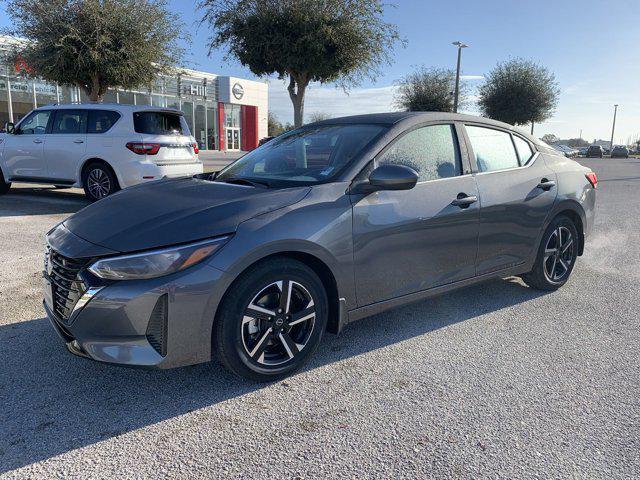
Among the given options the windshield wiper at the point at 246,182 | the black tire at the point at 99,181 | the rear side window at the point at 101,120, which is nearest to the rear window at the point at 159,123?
the rear side window at the point at 101,120

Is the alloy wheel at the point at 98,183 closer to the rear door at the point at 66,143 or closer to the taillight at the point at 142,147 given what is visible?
the rear door at the point at 66,143

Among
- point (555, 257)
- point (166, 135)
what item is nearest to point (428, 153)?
point (555, 257)

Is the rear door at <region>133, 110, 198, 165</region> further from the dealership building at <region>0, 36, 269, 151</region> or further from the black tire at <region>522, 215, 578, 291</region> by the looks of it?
the dealership building at <region>0, 36, 269, 151</region>

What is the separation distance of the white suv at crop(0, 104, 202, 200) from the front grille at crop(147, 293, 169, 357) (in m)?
6.92

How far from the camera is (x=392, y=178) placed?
3.15 meters

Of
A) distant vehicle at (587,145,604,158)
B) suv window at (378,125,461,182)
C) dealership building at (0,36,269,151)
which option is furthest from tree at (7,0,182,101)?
distant vehicle at (587,145,604,158)

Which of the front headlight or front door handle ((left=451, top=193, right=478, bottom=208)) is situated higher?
front door handle ((left=451, top=193, right=478, bottom=208))

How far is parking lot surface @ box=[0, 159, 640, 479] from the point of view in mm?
2301

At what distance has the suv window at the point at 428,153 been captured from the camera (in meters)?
3.56

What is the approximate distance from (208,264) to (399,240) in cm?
134

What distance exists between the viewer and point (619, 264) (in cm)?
598

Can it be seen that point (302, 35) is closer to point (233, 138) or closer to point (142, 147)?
point (142, 147)

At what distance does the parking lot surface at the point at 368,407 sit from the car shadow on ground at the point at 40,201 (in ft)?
17.3

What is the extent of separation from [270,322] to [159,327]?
0.62m
